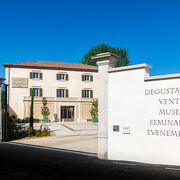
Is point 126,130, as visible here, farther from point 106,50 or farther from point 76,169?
point 106,50

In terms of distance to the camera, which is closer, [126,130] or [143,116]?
[143,116]

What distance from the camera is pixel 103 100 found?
30.1 feet

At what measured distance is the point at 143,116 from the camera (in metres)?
8.18

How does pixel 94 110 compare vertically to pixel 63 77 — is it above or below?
below

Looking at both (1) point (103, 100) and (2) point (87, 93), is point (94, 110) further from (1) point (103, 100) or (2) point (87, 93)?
(1) point (103, 100)

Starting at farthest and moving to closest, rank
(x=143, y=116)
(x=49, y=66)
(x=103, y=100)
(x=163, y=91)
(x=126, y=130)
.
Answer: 1. (x=49, y=66)
2. (x=103, y=100)
3. (x=126, y=130)
4. (x=143, y=116)
5. (x=163, y=91)

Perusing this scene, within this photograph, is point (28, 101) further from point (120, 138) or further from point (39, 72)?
point (120, 138)

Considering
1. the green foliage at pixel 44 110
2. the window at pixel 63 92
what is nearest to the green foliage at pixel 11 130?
the green foliage at pixel 44 110

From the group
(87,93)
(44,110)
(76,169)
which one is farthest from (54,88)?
(76,169)

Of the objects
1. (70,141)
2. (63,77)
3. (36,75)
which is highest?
(36,75)

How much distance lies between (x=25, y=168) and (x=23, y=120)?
85.8 feet

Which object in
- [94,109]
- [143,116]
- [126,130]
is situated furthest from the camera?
[94,109]

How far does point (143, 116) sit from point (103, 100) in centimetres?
182

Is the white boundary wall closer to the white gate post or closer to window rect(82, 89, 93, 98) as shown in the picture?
the white gate post
